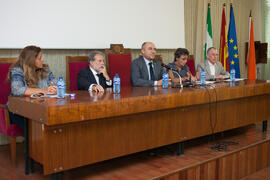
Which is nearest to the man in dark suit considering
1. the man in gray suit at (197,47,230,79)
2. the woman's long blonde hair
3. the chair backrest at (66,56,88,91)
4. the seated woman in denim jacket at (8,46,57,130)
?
the chair backrest at (66,56,88,91)

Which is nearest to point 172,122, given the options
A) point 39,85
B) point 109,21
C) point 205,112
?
point 205,112

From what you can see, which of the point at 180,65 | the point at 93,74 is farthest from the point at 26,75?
the point at 180,65

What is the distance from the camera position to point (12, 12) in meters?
3.19

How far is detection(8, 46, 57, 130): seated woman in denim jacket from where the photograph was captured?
245cm

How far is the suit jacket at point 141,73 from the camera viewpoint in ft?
11.1

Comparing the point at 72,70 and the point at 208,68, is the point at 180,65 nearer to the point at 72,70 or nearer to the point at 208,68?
the point at 208,68

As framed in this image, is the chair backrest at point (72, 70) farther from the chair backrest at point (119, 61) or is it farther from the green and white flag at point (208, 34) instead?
the green and white flag at point (208, 34)

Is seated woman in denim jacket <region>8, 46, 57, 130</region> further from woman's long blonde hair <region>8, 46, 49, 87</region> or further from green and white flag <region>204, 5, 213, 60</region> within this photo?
green and white flag <region>204, 5, 213, 60</region>

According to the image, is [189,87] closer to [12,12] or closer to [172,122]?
[172,122]

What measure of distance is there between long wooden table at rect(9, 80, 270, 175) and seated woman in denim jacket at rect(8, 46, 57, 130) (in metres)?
0.15

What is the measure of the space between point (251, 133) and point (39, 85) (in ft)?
8.25

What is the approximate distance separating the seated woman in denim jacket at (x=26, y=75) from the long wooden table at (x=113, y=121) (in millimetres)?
154

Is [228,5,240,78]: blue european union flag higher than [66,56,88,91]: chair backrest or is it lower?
higher

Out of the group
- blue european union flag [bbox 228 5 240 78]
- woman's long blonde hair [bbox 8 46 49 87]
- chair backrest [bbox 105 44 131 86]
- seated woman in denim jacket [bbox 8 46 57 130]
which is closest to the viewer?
seated woman in denim jacket [bbox 8 46 57 130]
